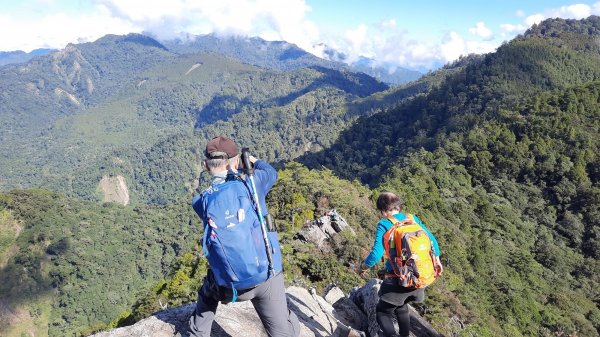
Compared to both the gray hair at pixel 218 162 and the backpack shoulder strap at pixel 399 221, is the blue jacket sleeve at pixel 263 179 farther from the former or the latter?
the backpack shoulder strap at pixel 399 221

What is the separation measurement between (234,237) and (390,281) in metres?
2.91

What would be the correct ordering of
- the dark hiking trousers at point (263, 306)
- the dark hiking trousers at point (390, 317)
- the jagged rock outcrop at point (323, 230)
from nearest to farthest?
the dark hiking trousers at point (263, 306)
the dark hiking trousers at point (390, 317)
the jagged rock outcrop at point (323, 230)

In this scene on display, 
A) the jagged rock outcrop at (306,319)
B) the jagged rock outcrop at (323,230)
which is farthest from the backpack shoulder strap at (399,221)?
the jagged rock outcrop at (323,230)

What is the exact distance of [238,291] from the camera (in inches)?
167

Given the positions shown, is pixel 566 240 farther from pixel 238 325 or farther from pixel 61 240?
pixel 61 240

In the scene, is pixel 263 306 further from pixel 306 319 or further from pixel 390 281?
pixel 306 319

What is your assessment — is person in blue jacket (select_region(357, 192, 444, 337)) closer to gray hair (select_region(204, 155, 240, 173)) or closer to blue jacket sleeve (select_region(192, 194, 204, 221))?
gray hair (select_region(204, 155, 240, 173))

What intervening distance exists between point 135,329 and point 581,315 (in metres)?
32.7

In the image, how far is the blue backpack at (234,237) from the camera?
3939 mm

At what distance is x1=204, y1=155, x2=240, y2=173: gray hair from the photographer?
14.1 ft

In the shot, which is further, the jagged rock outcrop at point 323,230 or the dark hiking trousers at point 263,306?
the jagged rock outcrop at point 323,230

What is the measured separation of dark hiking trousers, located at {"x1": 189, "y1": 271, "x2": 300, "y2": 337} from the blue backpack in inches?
9.4

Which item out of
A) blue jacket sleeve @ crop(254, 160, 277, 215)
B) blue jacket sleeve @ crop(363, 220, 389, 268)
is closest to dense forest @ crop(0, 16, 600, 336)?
blue jacket sleeve @ crop(363, 220, 389, 268)

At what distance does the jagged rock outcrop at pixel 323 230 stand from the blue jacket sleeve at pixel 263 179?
1642cm
